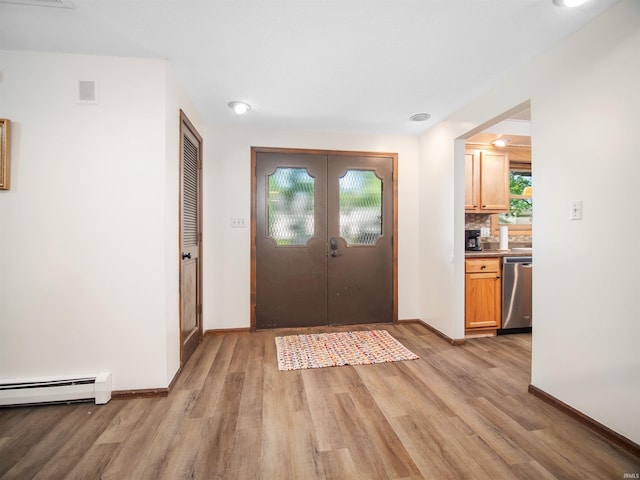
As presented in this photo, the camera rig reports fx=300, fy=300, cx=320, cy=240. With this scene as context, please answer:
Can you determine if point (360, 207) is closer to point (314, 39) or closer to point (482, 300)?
point (482, 300)

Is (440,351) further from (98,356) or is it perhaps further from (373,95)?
(98,356)

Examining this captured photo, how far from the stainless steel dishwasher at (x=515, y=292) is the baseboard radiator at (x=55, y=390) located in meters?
3.74

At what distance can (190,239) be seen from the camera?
289 centimetres

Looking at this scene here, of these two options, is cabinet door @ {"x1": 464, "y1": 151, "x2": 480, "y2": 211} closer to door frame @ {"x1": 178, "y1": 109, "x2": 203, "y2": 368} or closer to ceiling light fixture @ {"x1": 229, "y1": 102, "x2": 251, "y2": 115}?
ceiling light fixture @ {"x1": 229, "y1": 102, "x2": 251, "y2": 115}

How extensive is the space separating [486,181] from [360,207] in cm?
156

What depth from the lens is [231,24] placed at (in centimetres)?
174

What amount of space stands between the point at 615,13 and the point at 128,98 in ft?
9.63

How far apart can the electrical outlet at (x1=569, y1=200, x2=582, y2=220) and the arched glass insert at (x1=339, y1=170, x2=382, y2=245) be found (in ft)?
6.78

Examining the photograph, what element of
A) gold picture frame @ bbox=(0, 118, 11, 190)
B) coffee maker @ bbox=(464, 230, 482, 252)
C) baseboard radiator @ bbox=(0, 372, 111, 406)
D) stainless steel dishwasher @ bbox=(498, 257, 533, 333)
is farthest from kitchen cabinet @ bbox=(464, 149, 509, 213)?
gold picture frame @ bbox=(0, 118, 11, 190)

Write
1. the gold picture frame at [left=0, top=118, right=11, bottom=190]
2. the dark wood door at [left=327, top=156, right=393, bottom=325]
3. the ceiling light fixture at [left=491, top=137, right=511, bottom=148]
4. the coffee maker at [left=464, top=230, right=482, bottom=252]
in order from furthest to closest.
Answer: the coffee maker at [left=464, top=230, right=482, bottom=252] < the dark wood door at [left=327, top=156, right=393, bottom=325] < the ceiling light fixture at [left=491, top=137, right=511, bottom=148] < the gold picture frame at [left=0, top=118, right=11, bottom=190]

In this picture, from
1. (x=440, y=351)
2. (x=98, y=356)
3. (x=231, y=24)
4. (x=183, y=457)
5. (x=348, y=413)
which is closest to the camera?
(x=183, y=457)

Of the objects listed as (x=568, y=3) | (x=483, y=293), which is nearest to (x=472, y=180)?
(x=483, y=293)

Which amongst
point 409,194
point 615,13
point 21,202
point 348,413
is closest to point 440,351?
point 348,413

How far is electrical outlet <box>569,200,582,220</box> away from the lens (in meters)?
1.79
